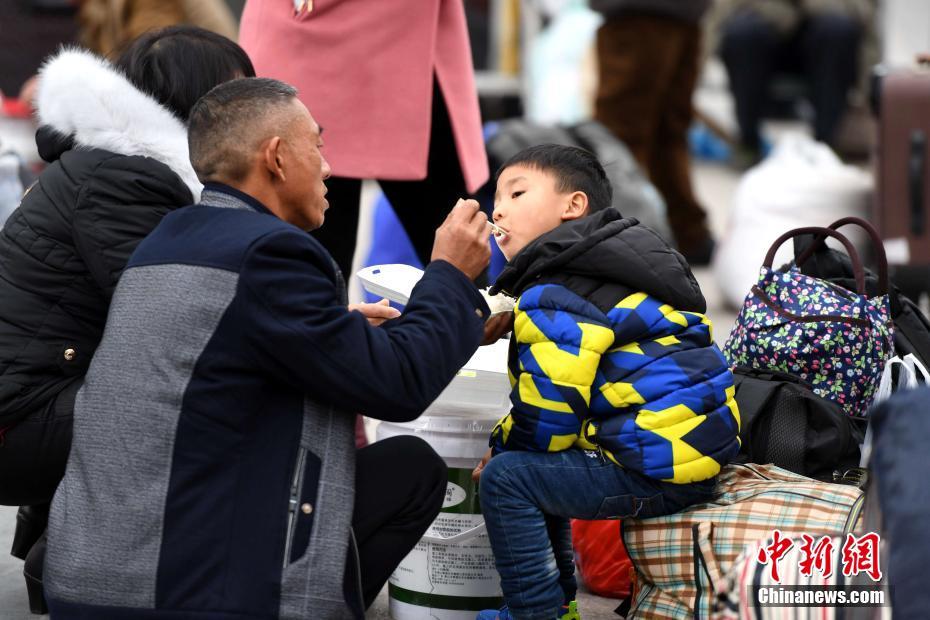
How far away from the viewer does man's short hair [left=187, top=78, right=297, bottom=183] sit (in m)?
2.40

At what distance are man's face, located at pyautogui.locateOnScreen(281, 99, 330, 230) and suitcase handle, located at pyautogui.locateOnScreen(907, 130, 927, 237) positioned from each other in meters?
3.36

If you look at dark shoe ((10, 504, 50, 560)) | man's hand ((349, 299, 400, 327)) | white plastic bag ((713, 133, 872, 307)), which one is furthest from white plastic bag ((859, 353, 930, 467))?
white plastic bag ((713, 133, 872, 307))

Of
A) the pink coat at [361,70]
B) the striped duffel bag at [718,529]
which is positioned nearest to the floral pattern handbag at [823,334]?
the striped duffel bag at [718,529]

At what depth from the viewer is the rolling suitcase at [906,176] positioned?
5.26 meters

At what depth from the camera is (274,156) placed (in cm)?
240

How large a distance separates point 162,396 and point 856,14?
7.30 metres

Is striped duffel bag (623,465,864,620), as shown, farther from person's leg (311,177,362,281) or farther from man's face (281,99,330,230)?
person's leg (311,177,362,281)

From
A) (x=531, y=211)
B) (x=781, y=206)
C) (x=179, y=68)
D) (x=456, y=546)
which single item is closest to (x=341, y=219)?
(x=179, y=68)

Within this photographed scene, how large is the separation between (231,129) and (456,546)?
1028 mm

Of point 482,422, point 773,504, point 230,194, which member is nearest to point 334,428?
point 230,194

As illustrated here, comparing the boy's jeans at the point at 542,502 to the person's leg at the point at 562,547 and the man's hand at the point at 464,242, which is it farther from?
the man's hand at the point at 464,242

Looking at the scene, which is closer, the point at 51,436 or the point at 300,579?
the point at 300,579

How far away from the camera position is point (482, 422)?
2.95m

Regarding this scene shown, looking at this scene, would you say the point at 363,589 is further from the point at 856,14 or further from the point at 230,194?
the point at 856,14
